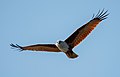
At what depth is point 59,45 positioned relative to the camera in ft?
51.4

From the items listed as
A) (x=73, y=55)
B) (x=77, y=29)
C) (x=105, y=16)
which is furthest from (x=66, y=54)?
(x=105, y=16)

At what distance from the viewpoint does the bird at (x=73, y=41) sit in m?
15.8

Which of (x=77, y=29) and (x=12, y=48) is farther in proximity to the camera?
(x=12, y=48)

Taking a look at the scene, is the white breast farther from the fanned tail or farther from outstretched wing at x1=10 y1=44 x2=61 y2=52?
outstretched wing at x1=10 y1=44 x2=61 y2=52

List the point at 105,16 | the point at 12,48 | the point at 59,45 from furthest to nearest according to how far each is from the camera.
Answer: the point at 12,48 < the point at 105,16 < the point at 59,45

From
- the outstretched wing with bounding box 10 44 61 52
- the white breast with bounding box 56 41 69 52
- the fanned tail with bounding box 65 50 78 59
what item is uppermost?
the outstretched wing with bounding box 10 44 61 52

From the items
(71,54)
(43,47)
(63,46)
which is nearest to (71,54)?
(71,54)

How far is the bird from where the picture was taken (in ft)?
51.9

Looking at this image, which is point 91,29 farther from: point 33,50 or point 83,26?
point 33,50

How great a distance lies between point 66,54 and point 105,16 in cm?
281

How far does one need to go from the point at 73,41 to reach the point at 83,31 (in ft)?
2.39

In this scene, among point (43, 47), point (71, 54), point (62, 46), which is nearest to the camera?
point (62, 46)

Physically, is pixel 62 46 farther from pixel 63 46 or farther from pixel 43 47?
pixel 43 47

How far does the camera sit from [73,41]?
53.1ft
